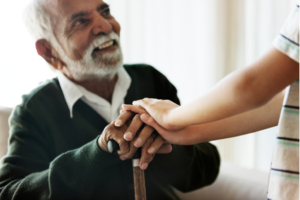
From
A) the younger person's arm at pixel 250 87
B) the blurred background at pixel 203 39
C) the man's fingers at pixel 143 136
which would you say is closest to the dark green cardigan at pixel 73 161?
the man's fingers at pixel 143 136

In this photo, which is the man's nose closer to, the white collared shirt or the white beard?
the white beard

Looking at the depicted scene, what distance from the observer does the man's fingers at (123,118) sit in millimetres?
838

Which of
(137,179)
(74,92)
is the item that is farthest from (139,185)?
(74,92)

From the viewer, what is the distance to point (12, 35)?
49.6 inches

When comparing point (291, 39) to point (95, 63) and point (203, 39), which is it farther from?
point (203, 39)

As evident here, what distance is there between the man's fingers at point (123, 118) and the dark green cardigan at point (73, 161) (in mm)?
100

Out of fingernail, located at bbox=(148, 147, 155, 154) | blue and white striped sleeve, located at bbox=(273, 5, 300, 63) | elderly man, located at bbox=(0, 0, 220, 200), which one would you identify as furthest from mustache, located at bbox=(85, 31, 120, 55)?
blue and white striped sleeve, located at bbox=(273, 5, 300, 63)

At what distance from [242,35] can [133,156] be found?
76.6 inches

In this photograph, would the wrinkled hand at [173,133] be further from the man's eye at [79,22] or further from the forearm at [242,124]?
the man's eye at [79,22]

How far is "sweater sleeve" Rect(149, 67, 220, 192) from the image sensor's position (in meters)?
1.04

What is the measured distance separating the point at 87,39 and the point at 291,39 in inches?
34.0

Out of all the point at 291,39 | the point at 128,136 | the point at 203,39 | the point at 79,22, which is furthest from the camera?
the point at 203,39

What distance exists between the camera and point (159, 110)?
83 centimetres

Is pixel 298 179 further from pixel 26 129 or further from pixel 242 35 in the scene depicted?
pixel 242 35
